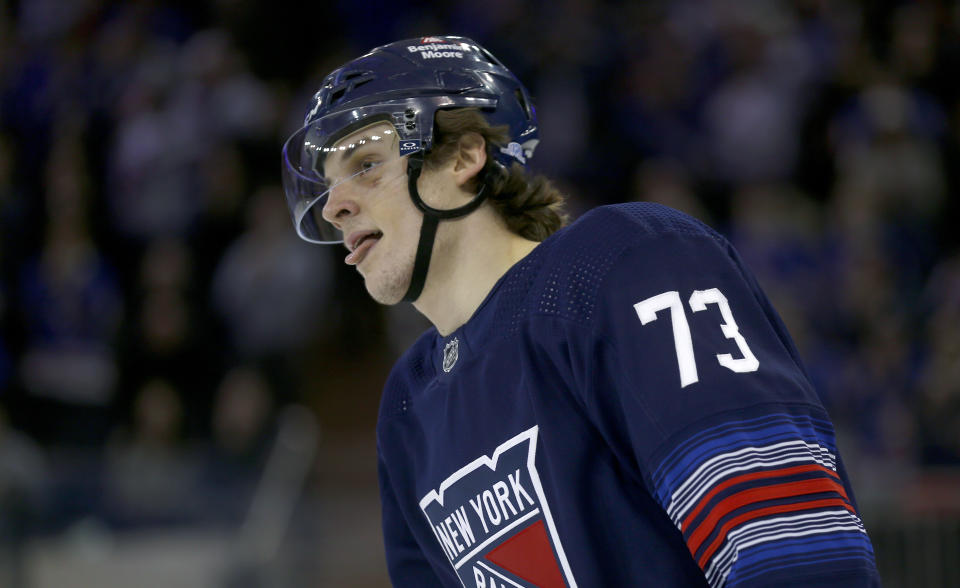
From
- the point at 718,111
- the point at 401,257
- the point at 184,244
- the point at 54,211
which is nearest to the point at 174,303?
the point at 184,244

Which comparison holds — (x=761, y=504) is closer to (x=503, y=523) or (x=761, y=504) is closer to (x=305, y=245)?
(x=503, y=523)

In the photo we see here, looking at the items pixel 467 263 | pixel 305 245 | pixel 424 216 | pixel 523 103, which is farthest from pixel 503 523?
pixel 305 245

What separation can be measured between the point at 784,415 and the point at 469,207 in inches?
38.4

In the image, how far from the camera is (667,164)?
7.02 meters

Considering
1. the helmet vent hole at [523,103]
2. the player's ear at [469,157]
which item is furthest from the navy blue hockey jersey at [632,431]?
the helmet vent hole at [523,103]

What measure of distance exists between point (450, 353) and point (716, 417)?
0.83 metres


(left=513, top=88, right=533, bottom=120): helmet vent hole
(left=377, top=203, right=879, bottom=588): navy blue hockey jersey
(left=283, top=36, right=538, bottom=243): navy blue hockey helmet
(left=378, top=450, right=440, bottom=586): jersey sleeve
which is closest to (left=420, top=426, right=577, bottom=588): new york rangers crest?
(left=377, top=203, right=879, bottom=588): navy blue hockey jersey

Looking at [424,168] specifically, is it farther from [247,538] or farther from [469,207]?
[247,538]

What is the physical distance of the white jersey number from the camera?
1809 mm

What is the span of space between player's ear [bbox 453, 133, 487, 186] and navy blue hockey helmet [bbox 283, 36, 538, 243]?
37mm

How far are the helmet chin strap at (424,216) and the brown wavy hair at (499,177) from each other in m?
0.04

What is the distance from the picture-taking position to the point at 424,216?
2.52 m

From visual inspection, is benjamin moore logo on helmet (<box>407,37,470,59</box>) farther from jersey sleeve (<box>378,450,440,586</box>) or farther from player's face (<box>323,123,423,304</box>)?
jersey sleeve (<box>378,450,440,586</box>)

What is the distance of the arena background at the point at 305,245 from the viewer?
5.60m
